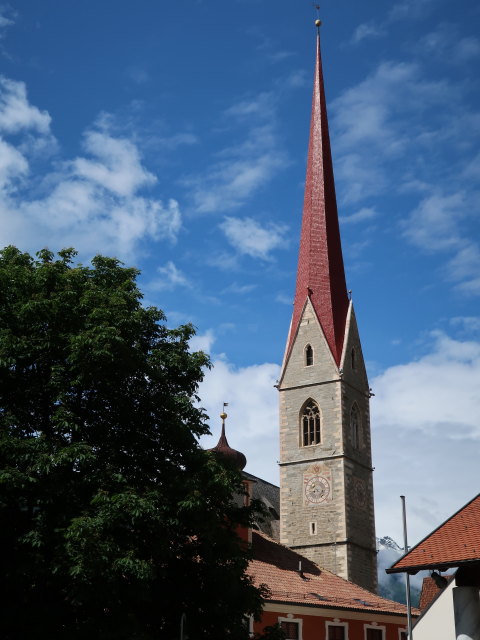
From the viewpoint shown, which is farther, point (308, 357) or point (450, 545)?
point (308, 357)

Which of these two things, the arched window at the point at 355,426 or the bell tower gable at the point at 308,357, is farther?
the bell tower gable at the point at 308,357

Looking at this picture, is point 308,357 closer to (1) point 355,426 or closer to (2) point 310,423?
(2) point 310,423

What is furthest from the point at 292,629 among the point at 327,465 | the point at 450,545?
the point at 450,545

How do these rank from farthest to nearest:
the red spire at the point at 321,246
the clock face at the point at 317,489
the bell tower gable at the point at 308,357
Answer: the red spire at the point at 321,246
the bell tower gable at the point at 308,357
the clock face at the point at 317,489

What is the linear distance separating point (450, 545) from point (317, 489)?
121 feet

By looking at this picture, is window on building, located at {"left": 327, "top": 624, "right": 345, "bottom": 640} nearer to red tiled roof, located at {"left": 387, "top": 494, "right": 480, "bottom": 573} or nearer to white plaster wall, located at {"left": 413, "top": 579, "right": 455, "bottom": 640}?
white plaster wall, located at {"left": 413, "top": 579, "right": 455, "bottom": 640}

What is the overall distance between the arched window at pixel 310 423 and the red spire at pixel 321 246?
10.3 feet

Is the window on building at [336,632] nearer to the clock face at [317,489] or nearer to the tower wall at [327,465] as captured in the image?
the tower wall at [327,465]

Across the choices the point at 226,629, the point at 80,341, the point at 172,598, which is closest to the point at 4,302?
the point at 80,341

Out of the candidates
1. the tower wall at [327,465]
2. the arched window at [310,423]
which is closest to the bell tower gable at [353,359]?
the tower wall at [327,465]

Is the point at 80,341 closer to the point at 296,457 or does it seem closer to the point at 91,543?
the point at 91,543

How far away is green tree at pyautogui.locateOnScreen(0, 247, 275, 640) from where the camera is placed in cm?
1625

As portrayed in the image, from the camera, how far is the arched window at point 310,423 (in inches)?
1976

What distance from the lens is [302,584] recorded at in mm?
35188
